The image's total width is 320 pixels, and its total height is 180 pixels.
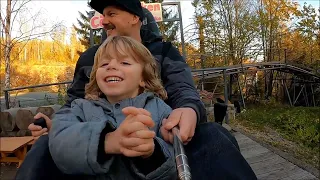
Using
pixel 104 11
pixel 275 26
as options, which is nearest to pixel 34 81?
pixel 275 26

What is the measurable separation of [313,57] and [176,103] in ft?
53.3

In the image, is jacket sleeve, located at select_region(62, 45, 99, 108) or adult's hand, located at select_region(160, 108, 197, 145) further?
jacket sleeve, located at select_region(62, 45, 99, 108)

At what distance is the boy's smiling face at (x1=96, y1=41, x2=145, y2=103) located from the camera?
119cm

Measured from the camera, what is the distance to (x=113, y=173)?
1.04 m

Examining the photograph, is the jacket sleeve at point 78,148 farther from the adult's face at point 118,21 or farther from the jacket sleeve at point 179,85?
the adult's face at point 118,21

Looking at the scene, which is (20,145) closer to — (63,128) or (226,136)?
(63,128)

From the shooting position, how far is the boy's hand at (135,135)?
0.89 metres

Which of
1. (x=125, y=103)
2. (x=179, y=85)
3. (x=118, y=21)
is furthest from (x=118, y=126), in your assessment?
(x=118, y=21)

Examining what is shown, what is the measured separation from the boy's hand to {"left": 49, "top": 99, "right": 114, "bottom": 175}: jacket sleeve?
7cm

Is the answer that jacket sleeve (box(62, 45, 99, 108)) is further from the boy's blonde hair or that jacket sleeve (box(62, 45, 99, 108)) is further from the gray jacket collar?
the gray jacket collar

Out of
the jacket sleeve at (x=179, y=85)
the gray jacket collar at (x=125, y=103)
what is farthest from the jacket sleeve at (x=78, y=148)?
the jacket sleeve at (x=179, y=85)

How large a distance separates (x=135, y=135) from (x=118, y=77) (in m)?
0.35

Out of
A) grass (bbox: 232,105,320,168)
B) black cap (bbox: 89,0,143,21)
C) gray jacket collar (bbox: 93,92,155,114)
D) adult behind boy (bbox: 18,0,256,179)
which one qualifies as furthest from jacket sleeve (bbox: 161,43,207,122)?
grass (bbox: 232,105,320,168)

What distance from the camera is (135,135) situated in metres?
0.90
